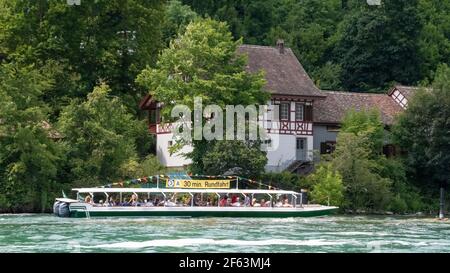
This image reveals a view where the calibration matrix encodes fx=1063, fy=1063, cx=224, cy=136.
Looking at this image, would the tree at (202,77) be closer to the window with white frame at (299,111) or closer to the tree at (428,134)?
the window with white frame at (299,111)

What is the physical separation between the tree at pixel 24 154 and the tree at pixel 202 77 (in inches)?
295

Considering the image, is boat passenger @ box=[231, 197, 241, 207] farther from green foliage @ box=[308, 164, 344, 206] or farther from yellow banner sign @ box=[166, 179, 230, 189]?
green foliage @ box=[308, 164, 344, 206]

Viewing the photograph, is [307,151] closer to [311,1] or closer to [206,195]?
[206,195]

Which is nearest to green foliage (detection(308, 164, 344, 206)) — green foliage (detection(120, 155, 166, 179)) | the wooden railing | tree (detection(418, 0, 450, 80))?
the wooden railing

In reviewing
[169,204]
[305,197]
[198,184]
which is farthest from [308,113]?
[169,204]

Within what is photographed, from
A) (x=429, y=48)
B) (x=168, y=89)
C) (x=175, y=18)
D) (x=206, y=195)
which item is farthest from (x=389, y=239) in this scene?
(x=429, y=48)

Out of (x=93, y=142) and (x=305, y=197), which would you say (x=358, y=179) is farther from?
(x=93, y=142)

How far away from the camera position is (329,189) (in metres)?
62.1

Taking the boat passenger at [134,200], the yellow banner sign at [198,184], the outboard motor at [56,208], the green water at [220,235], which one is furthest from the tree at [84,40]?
the green water at [220,235]

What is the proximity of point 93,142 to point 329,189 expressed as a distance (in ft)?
46.3

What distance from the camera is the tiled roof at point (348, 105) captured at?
73188 millimetres

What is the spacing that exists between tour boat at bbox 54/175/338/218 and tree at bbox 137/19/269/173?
5.32m

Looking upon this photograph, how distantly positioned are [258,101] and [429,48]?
104 ft

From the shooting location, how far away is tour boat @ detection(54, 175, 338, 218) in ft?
180
